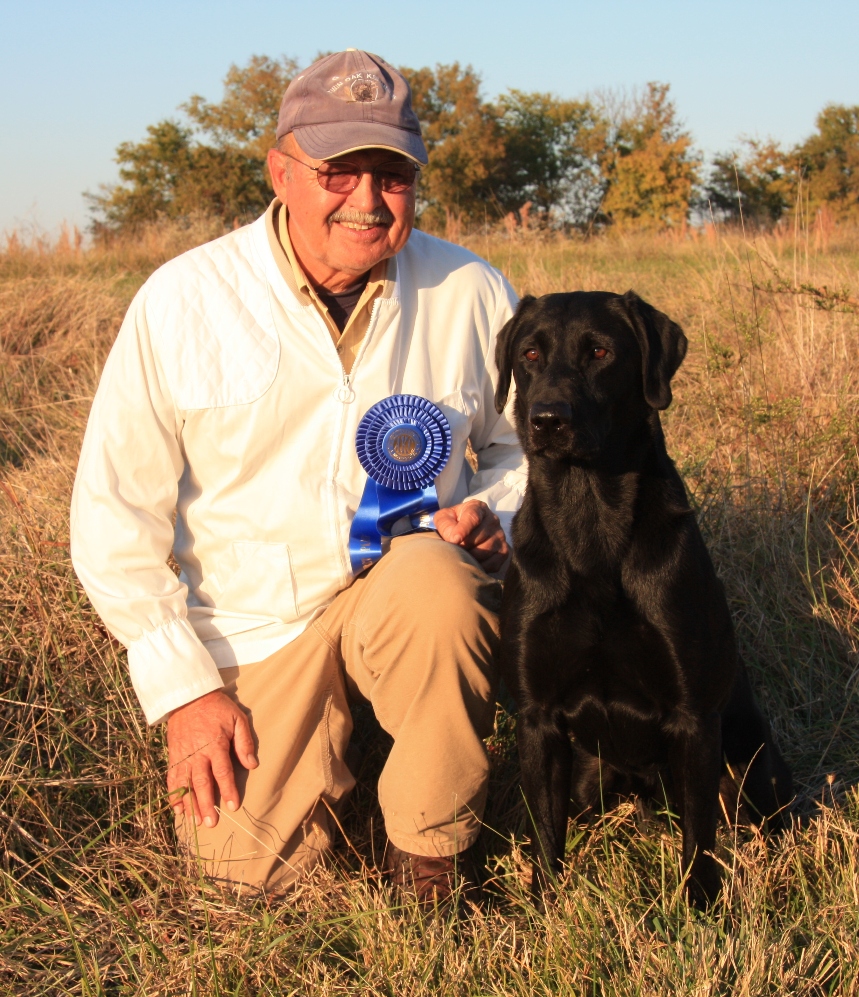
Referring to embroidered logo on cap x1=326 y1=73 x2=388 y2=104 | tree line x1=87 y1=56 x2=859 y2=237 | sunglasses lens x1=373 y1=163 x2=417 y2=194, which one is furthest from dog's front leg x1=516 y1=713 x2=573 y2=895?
tree line x1=87 y1=56 x2=859 y2=237

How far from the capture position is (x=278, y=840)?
224 cm

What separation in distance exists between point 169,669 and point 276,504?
45 cm

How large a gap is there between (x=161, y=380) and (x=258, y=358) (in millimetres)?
233

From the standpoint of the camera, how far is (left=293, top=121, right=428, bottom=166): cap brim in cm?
222

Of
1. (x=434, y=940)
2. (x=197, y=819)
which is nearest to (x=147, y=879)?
(x=197, y=819)

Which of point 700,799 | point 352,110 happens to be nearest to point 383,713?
point 700,799

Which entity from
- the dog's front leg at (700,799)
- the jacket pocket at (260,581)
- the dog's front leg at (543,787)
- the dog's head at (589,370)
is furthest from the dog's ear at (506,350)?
the dog's front leg at (700,799)

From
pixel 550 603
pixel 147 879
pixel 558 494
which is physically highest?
pixel 558 494

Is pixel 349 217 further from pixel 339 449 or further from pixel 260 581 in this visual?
pixel 260 581

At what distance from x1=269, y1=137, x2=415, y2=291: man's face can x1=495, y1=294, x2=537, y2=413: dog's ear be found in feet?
1.13

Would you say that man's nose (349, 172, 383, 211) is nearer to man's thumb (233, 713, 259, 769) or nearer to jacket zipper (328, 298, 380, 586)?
jacket zipper (328, 298, 380, 586)

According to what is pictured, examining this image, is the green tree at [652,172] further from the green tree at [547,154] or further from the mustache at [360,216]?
the mustache at [360,216]

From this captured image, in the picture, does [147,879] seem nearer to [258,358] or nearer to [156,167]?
[258,358]

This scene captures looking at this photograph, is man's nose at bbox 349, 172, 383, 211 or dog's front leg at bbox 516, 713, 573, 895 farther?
man's nose at bbox 349, 172, 383, 211
